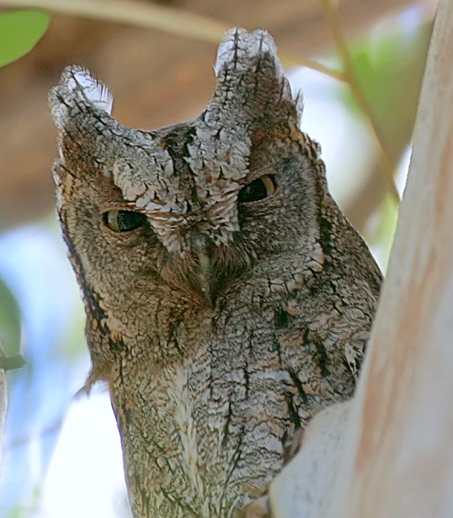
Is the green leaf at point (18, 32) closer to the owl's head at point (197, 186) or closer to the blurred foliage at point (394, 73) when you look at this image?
the owl's head at point (197, 186)

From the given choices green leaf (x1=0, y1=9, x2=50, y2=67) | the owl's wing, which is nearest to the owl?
the owl's wing

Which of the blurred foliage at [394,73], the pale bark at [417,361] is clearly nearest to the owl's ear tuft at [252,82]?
the blurred foliage at [394,73]

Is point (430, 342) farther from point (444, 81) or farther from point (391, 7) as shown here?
point (391, 7)

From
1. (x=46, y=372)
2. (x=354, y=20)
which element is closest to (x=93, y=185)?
(x=46, y=372)

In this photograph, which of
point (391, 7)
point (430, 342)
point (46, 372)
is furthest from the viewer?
point (391, 7)

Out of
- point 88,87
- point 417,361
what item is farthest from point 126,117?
point 417,361

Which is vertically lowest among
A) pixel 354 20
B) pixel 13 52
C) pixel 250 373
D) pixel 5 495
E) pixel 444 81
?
pixel 5 495

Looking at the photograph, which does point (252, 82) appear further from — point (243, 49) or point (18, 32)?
point (18, 32)
